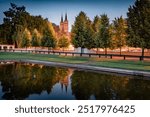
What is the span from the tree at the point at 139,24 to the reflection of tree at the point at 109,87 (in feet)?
28.5

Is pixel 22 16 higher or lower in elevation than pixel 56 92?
higher

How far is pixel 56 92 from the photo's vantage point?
1420cm

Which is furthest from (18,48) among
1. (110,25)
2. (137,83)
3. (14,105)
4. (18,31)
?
(14,105)

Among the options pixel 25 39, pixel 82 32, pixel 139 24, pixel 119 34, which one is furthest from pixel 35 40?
pixel 139 24

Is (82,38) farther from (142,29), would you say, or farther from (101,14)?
(142,29)

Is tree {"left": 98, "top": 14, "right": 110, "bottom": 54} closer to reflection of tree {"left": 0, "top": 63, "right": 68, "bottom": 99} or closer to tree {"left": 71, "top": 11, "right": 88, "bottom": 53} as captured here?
tree {"left": 71, "top": 11, "right": 88, "bottom": 53}

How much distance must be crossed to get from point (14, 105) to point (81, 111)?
2.26 metres

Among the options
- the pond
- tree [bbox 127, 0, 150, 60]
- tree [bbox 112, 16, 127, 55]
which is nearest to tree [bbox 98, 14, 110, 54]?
tree [bbox 112, 16, 127, 55]

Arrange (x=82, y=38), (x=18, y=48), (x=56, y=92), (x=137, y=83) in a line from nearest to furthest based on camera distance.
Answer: (x=56, y=92) → (x=137, y=83) → (x=82, y=38) → (x=18, y=48)

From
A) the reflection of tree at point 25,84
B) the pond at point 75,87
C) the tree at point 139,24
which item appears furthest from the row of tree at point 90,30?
the reflection of tree at point 25,84

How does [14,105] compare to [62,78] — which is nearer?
[14,105]

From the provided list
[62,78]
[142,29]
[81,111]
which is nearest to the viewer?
[81,111]

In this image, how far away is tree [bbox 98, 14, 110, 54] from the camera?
36.0 metres

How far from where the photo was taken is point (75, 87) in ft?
50.9
